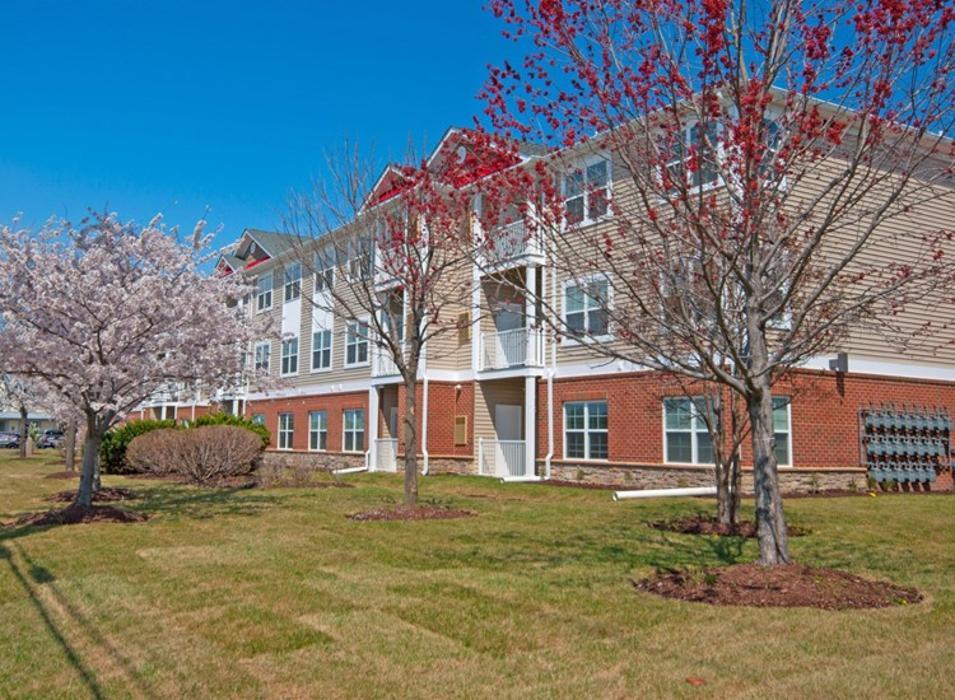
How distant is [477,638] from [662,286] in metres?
4.55

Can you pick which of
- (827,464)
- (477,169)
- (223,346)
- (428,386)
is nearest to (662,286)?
(477,169)

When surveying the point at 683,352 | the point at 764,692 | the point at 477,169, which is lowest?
the point at 764,692

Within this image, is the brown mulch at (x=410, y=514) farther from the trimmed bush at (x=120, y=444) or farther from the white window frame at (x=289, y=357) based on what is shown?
the white window frame at (x=289, y=357)

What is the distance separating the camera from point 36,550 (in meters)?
10.3

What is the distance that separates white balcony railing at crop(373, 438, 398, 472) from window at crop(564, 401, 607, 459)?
736cm

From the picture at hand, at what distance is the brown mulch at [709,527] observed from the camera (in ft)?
38.3

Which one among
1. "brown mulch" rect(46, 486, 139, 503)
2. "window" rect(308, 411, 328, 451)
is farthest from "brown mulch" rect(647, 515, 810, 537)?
"window" rect(308, 411, 328, 451)

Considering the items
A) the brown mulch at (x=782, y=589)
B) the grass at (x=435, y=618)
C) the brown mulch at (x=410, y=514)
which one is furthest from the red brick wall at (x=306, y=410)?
the brown mulch at (x=782, y=589)

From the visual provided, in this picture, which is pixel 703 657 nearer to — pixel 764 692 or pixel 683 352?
pixel 764 692

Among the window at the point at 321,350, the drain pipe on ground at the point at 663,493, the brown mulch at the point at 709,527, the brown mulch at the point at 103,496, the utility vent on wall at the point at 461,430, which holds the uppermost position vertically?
the window at the point at 321,350

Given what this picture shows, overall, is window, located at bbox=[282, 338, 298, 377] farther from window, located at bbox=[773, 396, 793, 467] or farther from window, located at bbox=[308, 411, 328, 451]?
window, located at bbox=[773, 396, 793, 467]

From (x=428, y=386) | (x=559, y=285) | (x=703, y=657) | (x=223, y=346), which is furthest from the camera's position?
(x=428, y=386)

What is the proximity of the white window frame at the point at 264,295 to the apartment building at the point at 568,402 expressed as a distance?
217 inches

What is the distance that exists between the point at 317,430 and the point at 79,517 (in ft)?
63.4
